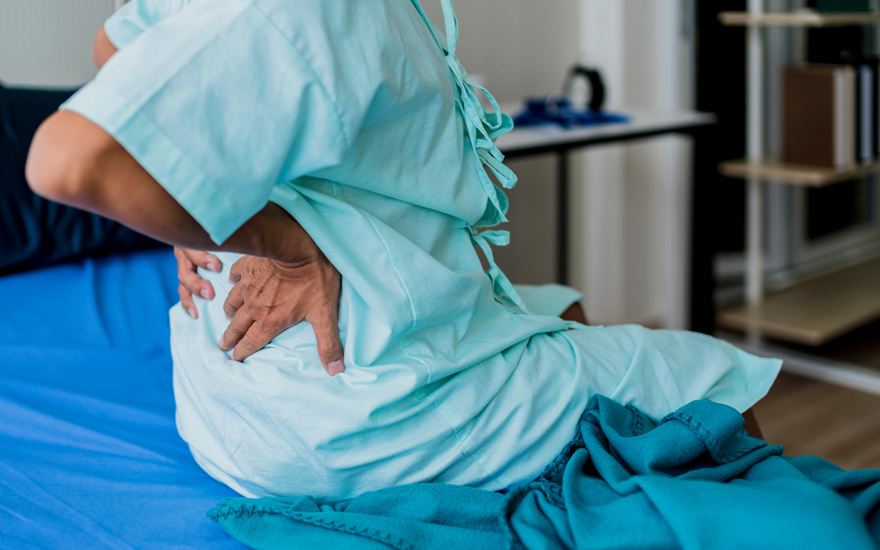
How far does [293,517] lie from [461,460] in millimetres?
168

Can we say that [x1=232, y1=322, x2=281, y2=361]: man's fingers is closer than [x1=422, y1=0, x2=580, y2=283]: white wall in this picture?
Yes

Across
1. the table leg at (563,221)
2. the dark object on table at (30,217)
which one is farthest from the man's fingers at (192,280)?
the table leg at (563,221)

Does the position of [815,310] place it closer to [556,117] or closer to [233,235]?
[556,117]

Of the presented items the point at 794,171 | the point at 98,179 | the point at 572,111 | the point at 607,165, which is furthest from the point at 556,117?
the point at 98,179

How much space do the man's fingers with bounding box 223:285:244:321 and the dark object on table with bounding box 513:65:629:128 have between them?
1.33 meters

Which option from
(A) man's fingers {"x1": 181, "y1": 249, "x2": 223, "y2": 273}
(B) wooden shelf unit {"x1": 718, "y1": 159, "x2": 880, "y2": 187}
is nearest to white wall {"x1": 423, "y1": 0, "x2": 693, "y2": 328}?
(B) wooden shelf unit {"x1": 718, "y1": 159, "x2": 880, "y2": 187}

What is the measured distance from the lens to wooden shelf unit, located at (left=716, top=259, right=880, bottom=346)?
2.38 m

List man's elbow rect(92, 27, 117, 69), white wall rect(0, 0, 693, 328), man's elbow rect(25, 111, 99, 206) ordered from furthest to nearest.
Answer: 1. white wall rect(0, 0, 693, 328)
2. man's elbow rect(92, 27, 117, 69)
3. man's elbow rect(25, 111, 99, 206)

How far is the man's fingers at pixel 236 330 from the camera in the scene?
0.82 meters

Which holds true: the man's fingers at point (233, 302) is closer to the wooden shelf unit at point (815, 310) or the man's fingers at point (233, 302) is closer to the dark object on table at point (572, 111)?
the dark object on table at point (572, 111)

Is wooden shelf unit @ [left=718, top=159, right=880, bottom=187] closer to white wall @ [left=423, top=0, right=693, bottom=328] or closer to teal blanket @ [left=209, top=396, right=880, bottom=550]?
white wall @ [left=423, top=0, right=693, bottom=328]

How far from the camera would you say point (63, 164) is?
541mm

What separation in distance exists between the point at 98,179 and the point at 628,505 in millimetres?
464

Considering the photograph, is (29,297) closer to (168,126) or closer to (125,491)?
(125,491)
